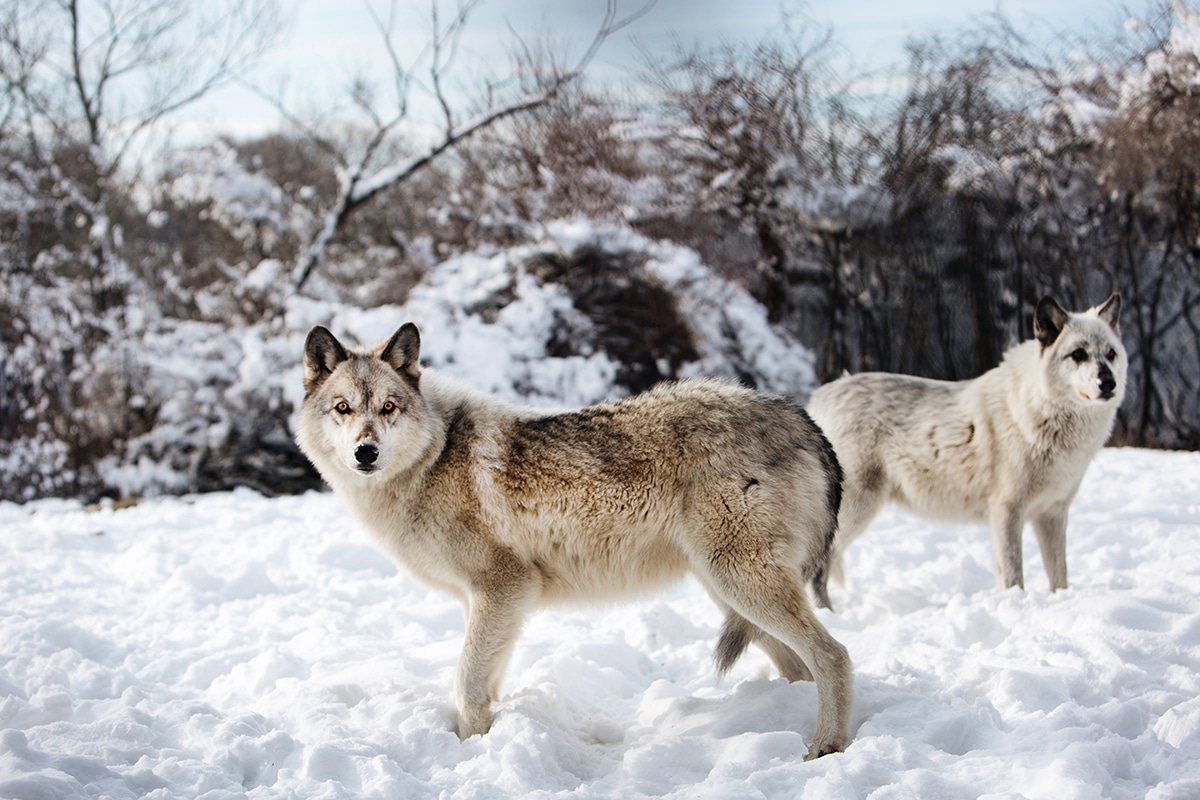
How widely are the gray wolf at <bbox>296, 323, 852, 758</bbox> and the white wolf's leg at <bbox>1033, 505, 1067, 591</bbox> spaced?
8.30 ft

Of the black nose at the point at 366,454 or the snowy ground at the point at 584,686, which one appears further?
the black nose at the point at 366,454

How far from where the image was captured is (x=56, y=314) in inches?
498

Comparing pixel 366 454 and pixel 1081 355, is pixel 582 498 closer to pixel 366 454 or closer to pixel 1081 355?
pixel 366 454

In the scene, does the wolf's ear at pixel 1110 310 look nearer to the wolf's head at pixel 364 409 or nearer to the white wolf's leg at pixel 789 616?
the white wolf's leg at pixel 789 616

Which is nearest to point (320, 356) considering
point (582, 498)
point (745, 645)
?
point (582, 498)

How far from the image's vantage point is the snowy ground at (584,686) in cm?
305

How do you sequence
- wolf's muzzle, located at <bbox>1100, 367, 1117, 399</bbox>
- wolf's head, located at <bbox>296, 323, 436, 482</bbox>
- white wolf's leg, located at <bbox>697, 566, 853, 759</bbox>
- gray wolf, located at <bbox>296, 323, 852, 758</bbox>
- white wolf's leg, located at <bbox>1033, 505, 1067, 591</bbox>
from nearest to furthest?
white wolf's leg, located at <bbox>697, 566, 853, 759</bbox> → gray wolf, located at <bbox>296, 323, 852, 758</bbox> → wolf's head, located at <bbox>296, 323, 436, 482</bbox> → wolf's muzzle, located at <bbox>1100, 367, 1117, 399</bbox> → white wolf's leg, located at <bbox>1033, 505, 1067, 591</bbox>

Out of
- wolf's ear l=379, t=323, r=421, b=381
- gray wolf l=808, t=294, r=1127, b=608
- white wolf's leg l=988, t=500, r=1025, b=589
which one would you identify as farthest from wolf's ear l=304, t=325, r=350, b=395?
white wolf's leg l=988, t=500, r=1025, b=589

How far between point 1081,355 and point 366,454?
15.4 ft

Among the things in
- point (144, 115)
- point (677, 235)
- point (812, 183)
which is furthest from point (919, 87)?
point (144, 115)

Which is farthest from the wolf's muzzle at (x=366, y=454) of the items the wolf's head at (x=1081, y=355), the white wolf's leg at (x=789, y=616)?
the wolf's head at (x=1081, y=355)

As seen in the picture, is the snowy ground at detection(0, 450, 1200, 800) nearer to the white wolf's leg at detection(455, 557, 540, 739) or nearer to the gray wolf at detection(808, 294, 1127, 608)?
the white wolf's leg at detection(455, 557, 540, 739)

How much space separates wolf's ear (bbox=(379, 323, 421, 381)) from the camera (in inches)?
170

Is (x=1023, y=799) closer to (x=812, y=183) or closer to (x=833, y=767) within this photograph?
(x=833, y=767)
